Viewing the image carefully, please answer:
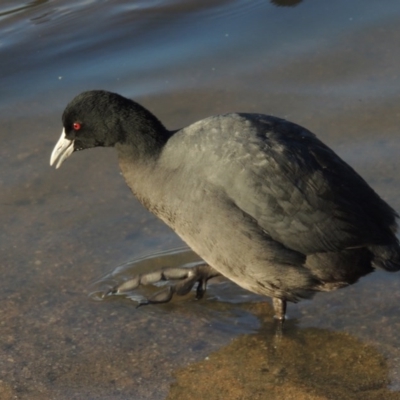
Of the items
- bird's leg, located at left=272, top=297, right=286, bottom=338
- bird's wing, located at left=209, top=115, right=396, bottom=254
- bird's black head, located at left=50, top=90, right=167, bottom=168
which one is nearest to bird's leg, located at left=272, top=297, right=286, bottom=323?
bird's leg, located at left=272, top=297, right=286, bottom=338

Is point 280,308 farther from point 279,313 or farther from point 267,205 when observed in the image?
point 267,205

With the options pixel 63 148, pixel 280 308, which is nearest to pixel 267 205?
pixel 280 308

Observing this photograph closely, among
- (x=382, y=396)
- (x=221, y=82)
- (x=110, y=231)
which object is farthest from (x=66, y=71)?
(x=382, y=396)

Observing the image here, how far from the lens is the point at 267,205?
4461 millimetres

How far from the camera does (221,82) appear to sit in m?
7.00

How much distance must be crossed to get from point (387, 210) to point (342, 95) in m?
2.13

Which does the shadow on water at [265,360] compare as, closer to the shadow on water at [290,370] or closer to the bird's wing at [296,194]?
the shadow on water at [290,370]

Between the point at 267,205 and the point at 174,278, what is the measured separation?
0.95m

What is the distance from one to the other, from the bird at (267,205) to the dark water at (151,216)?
350 millimetres

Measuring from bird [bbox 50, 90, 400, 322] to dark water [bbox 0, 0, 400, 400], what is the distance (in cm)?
35

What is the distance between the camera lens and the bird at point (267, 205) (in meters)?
4.48

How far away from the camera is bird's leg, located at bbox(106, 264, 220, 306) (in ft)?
16.6

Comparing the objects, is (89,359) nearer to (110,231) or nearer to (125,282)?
(125,282)

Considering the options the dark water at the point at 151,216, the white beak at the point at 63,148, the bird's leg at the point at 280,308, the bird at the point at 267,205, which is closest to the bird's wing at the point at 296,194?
the bird at the point at 267,205
